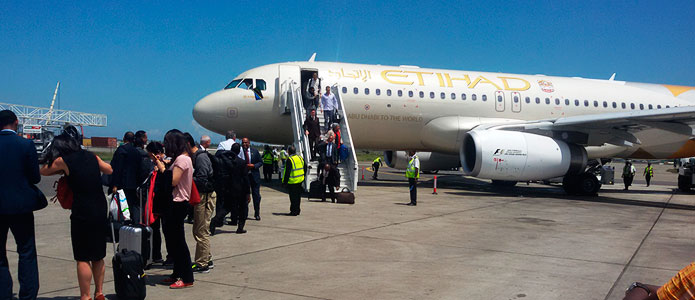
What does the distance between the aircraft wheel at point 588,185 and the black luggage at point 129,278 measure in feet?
49.8

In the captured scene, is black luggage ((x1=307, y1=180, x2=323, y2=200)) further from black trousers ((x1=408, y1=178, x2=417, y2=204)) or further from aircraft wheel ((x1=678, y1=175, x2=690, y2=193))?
aircraft wheel ((x1=678, y1=175, x2=690, y2=193))

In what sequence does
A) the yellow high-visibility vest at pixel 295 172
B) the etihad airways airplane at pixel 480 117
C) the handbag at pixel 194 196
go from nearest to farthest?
1. the handbag at pixel 194 196
2. the yellow high-visibility vest at pixel 295 172
3. the etihad airways airplane at pixel 480 117

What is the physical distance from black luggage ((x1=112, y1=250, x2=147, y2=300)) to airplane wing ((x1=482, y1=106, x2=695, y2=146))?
13576mm

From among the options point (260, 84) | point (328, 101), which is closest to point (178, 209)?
point (328, 101)

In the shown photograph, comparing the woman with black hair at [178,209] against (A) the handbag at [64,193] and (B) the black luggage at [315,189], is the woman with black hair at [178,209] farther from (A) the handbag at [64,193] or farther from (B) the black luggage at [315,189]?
(B) the black luggage at [315,189]

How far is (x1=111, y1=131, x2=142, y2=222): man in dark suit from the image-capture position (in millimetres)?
7051

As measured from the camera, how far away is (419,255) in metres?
7.01

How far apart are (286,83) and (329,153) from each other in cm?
418

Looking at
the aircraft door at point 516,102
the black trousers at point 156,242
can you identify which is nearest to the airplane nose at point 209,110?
the aircraft door at point 516,102

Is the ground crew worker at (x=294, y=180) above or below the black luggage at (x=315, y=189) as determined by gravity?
above

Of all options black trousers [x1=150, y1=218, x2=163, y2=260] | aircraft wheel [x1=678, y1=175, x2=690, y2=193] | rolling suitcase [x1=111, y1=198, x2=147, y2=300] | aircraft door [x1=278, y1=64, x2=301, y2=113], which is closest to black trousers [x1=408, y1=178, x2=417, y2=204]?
aircraft door [x1=278, y1=64, x2=301, y2=113]

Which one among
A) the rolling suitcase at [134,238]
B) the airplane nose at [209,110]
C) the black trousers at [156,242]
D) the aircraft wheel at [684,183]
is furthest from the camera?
the aircraft wheel at [684,183]

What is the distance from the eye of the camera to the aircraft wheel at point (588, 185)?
1694cm

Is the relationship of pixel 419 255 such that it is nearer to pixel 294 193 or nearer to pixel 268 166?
pixel 294 193
